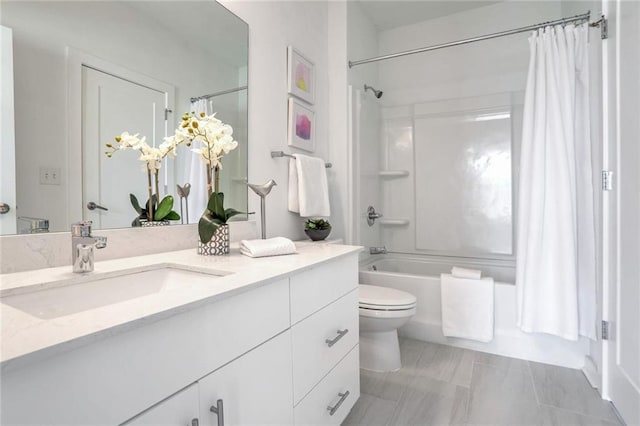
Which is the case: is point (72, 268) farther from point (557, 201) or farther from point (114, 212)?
point (557, 201)

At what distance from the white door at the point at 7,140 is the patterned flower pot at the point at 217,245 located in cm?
51

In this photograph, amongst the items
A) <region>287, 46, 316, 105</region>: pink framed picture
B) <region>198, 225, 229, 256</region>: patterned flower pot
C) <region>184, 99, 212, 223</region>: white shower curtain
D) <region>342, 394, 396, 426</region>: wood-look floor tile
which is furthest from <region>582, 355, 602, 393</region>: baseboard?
<region>287, 46, 316, 105</region>: pink framed picture

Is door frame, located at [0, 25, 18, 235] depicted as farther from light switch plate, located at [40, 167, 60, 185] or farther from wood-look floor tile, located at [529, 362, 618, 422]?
wood-look floor tile, located at [529, 362, 618, 422]

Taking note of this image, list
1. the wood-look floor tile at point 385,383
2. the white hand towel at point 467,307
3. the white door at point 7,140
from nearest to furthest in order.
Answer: the white door at point 7,140 → the wood-look floor tile at point 385,383 → the white hand towel at point 467,307

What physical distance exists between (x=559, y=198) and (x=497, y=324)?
845 millimetres

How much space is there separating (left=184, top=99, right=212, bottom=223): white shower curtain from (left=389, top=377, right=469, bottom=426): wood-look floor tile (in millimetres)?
1219

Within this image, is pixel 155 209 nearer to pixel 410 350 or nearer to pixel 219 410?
pixel 219 410

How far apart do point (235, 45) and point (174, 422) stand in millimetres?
1512

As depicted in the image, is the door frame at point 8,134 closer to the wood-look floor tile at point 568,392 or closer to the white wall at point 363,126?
the white wall at point 363,126

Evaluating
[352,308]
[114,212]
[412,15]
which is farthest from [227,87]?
[412,15]

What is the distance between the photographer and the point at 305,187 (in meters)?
1.95

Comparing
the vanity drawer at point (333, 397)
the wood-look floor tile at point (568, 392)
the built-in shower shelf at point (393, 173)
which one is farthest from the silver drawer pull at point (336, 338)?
the built-in shower shelf at point (393, 173)

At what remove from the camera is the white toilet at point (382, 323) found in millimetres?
1725

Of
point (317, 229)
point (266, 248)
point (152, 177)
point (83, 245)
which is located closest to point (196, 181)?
point (152, 177)
